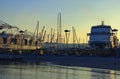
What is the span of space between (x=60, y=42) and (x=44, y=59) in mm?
44978

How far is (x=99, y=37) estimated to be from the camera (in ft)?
452

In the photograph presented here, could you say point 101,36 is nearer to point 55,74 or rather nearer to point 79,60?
point 79,60

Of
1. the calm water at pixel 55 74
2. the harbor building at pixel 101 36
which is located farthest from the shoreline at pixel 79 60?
the harbor building at pixel 101 36

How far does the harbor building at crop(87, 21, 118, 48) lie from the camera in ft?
436

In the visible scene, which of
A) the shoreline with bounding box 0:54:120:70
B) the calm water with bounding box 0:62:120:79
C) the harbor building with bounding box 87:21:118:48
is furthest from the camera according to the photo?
the harbor building with bounding box 87:21:118:48

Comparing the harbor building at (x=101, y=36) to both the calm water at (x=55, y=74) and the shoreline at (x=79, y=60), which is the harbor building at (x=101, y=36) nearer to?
the shoreline at (x=79, y=60)

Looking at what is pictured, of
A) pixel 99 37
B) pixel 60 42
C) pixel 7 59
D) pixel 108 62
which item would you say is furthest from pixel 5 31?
pixel 108 62

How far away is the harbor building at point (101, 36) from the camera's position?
436 feet

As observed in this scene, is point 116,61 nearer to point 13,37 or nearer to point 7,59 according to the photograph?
point 7,59

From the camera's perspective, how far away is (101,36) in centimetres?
13788

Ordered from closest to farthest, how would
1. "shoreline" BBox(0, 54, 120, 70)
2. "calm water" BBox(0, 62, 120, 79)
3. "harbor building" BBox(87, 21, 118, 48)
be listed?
"calm water" BBox(0, 62, 120, 79) → "shoreline" BBox(0, 54, 120, 70) → "harbor building" BBox(87, 21, 118, 48)

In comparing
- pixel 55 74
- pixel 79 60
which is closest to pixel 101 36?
pixel 79 60

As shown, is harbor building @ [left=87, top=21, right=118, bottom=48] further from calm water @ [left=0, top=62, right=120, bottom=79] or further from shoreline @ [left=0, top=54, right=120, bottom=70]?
calm water @ [left=0, top=62, right=120, bottom=79]

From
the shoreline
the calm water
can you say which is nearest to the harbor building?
the shoreline
